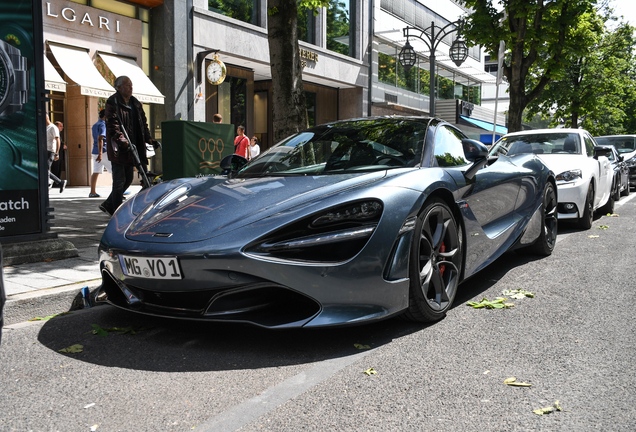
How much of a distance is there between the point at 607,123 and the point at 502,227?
132 ft

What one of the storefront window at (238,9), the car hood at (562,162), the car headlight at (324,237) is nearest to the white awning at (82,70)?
the storefront window at (238,9)

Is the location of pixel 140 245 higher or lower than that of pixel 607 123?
lower

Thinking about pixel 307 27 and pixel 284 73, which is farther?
pixel 307 27

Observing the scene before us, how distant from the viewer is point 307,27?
75.6 feet

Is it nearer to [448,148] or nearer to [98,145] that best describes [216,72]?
[98,145]

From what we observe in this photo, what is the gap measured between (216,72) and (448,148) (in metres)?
14.6

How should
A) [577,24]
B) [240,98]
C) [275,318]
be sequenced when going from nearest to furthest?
[275,318] → [577,24] → [240,98]

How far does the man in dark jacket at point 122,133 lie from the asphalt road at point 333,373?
3657 mm

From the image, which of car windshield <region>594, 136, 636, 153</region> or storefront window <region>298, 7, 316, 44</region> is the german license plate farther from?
storefront window <region>298, 7, 316, 44</region>

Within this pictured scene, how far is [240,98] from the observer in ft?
69.7

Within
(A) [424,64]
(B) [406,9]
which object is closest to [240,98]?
(B) [406,9]

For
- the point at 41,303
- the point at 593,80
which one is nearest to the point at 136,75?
the point at 41,303

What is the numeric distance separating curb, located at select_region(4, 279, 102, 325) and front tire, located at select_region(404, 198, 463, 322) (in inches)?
85.5

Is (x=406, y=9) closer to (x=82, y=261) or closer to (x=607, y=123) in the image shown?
(x=607, y=123)
